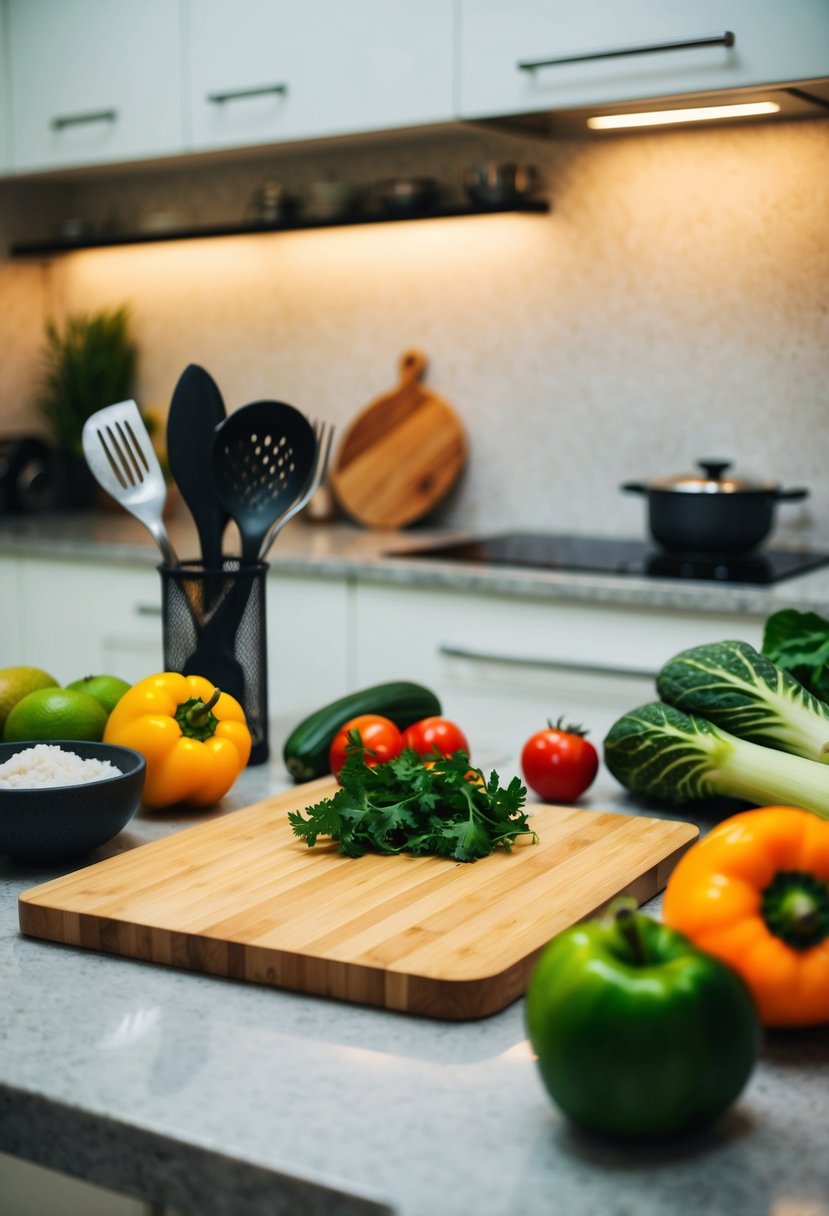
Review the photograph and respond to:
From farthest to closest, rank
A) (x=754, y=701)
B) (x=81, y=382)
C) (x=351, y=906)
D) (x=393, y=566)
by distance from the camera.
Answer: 1. (x=81, y=382)
2. (x=393, y=566)
3. (x=754, y=701)
4. (x=351, y=906)

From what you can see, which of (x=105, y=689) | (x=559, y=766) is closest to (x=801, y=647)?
(x=559, y=766)

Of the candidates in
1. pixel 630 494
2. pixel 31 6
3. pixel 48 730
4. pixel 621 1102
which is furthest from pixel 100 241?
pixel 621 1102

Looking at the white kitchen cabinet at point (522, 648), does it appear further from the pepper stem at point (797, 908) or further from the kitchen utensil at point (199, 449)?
the pepper stem at point (797, 908)

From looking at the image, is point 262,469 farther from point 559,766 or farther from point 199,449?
point 559,766

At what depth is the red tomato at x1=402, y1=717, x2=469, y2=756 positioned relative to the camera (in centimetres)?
118

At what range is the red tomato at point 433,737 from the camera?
118 centimetres

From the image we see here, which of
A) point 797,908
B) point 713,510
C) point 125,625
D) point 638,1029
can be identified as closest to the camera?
point 638,1029

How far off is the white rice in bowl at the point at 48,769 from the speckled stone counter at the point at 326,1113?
0.16 m

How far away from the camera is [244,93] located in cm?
267

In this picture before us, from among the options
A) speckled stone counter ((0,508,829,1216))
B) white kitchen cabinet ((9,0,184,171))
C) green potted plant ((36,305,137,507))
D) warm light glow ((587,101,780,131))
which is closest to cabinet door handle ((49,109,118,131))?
white kitchen cabinet ((9,0,184,171))

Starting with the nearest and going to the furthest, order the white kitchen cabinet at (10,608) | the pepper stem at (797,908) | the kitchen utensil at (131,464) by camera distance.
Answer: the pepper stem at (797,908), the kitchen utensil at (131,464), the white kitchen cabinet at (10,608)

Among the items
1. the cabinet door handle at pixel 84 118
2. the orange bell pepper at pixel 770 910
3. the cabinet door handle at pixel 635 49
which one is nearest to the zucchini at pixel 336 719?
the orange bell pepper at pixel 770 910

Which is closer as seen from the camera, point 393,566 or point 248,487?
point 248,487

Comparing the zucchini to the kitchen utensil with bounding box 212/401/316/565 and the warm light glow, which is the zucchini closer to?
the kitchen utensil with bounding box 212/401/316/565
